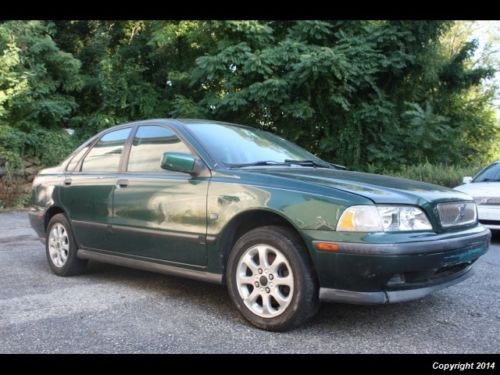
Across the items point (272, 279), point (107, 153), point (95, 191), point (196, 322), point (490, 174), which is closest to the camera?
point (272, 279)

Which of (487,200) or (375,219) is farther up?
(375,219)

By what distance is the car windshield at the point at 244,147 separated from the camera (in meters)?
4.21

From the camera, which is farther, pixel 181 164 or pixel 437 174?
pixel 437 174

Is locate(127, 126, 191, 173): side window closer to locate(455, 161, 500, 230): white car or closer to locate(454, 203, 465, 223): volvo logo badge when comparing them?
locate(454, 203, 465, 223): volvo logo badge

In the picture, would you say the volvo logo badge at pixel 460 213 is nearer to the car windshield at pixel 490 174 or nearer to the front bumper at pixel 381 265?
the front bumper at pixel 381 265

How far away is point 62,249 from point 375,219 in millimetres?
3486

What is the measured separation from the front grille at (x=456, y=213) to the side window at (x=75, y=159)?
11.9 ft

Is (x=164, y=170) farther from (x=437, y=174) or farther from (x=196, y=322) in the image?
(x=437, y=174)

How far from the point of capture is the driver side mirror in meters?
3.99

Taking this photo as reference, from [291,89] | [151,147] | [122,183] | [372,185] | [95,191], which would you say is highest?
[291,89]

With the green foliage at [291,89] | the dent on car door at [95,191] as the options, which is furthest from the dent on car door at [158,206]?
the green foliage at [291,89]

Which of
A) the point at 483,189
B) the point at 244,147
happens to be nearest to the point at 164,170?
the point at 244,147

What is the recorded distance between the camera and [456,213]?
12.3 ft
